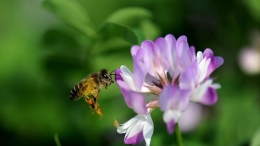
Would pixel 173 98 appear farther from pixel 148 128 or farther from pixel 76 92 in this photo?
pixel 76 92

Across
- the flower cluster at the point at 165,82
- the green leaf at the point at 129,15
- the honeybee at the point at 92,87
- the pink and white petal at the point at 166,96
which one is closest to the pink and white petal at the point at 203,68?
the flower cluster at the point at 165,82

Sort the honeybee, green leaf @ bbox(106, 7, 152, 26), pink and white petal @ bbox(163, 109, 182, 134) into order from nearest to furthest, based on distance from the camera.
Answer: pink and white petal @ bbox(163, 109, 182, 134)
the honeybee
green leaf @ bbox(106, 7, 152, 26)

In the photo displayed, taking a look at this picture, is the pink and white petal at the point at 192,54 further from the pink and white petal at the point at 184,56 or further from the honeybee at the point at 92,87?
the honeybee at the point at 92,87

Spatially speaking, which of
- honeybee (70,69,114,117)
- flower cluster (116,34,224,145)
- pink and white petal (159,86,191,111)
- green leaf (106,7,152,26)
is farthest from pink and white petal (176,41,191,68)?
green leaf (106,7,152,26)

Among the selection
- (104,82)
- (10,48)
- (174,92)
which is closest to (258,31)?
(10,48)

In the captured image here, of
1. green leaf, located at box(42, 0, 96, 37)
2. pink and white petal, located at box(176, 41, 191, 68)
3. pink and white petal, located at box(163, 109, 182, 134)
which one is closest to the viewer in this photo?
pink and white petal, located at box(163, 109, 182, 134)

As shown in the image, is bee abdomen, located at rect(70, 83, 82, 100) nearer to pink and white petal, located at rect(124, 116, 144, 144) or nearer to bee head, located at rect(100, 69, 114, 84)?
bee head, located at rect(100, 69, 114, 84)
